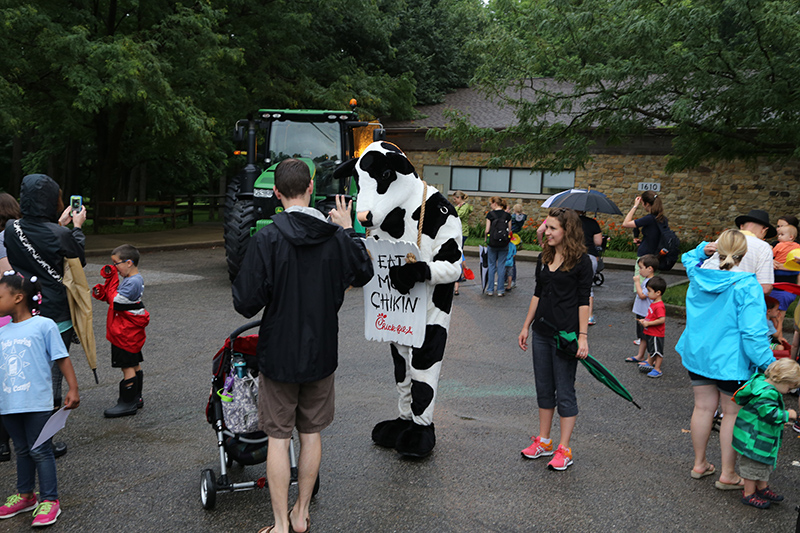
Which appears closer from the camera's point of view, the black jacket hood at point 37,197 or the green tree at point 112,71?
the black jacket hood at point 37,197

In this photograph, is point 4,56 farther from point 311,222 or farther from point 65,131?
point 311,222

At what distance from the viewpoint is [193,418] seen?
5.35m

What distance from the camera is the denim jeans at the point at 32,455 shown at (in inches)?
145

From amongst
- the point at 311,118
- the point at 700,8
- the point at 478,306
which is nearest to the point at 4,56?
the point at 311,118

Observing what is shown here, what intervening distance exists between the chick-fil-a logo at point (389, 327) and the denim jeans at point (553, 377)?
35.1 inches

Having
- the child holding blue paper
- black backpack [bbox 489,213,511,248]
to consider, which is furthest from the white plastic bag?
black backpack [bbox 489,213,511,248]

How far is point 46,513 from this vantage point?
3613 millimetres

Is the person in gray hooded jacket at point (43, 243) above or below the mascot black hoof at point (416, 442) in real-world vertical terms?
above

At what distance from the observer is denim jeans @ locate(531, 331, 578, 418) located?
454 centimetres

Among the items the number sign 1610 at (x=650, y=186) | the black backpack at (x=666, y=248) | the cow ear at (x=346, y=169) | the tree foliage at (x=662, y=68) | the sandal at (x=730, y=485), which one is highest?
the tree foliage at (x=662, y=68)

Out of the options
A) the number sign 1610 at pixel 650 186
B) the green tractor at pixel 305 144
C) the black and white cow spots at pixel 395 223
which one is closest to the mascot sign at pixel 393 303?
the black and white cow spots at pixel 395 223

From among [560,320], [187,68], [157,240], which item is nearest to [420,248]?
[560,320]

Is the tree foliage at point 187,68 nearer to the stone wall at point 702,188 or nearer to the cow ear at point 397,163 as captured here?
the stone wall at point 702,188

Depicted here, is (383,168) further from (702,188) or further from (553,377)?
(702,188)
